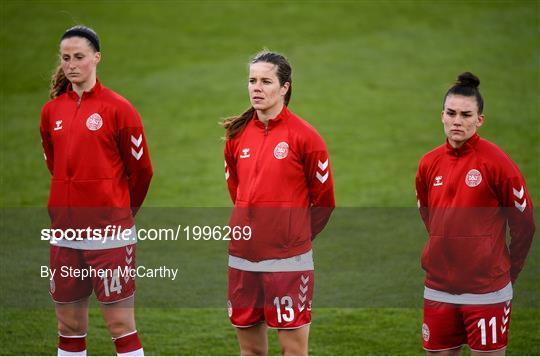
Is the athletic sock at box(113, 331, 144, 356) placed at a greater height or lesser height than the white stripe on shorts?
lesser

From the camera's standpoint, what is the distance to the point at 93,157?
5.40 meters

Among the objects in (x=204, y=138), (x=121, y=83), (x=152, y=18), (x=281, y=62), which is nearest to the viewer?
(x=281, y=62)

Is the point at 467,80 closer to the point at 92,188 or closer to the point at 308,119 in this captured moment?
the point at 92,188

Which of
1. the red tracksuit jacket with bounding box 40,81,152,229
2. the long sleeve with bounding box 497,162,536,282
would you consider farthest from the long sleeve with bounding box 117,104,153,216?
the long sleeve with bounding box 497,162,536,282

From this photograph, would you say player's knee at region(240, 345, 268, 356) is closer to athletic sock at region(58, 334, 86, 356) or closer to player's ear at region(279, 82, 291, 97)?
athletic sock at region(58, 334, 86, 356)

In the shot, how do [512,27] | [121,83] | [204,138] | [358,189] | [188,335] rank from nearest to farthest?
[188,335] < [358,189] < [204,138] < [121,83] < [512,27]

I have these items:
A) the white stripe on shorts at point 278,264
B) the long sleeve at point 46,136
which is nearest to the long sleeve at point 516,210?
the white stripe on shorts at point 278,264

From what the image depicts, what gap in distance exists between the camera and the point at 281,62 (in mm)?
5211

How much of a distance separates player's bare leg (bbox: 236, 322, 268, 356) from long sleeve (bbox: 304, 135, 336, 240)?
0.71 metres

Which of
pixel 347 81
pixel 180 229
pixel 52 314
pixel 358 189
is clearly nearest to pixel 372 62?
pixel 347 81

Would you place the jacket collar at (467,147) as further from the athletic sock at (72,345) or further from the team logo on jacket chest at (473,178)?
the athletic sock at (72,345)

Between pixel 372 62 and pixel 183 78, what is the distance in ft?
11.7

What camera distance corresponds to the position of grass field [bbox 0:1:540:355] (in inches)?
322

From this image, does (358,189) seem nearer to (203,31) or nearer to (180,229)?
(180,229)
